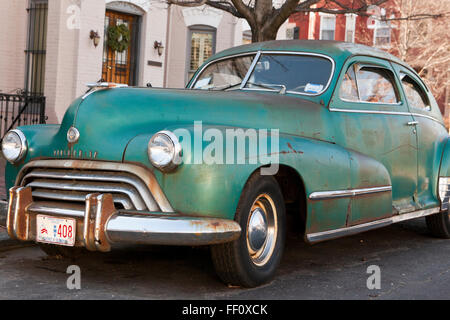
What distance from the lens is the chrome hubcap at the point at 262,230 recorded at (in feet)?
13.9

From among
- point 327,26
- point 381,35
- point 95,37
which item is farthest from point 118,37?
point 327,26

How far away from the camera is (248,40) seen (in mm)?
17125

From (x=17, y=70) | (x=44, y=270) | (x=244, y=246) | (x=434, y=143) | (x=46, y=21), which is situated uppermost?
(x=46, y=21)

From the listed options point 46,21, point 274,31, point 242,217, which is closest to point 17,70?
point 46,21

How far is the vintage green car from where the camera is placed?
12.6 feet

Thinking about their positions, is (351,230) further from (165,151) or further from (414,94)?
(414,94)

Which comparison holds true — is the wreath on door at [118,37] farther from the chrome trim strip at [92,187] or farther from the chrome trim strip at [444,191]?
the chrome trim strip at [92,187]

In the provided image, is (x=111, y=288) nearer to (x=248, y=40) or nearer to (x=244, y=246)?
(x=244, y=246)

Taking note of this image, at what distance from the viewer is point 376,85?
19.4 feet

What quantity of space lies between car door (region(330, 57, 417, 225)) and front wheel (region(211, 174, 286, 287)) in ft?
2.78

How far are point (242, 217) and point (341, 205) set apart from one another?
1.12 meters

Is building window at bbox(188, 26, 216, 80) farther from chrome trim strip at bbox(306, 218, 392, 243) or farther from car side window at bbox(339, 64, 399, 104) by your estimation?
chrome trim strip at bbox(306, 218, 392, 243)

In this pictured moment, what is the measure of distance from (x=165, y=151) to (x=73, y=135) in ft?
2.61

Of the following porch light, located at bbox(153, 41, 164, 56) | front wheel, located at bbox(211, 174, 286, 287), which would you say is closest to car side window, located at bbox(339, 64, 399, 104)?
front wheel, located at bbox(211, 174, 286, 287)
